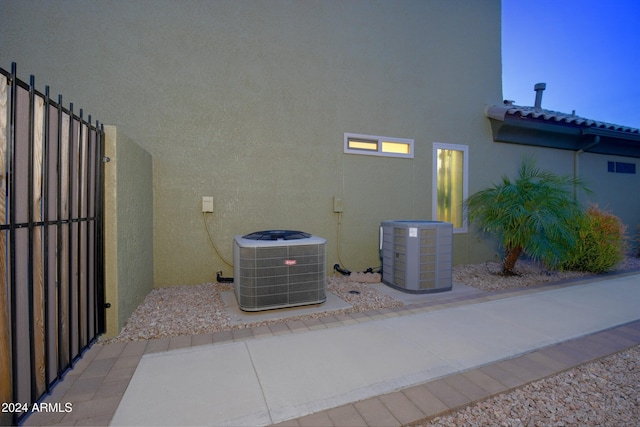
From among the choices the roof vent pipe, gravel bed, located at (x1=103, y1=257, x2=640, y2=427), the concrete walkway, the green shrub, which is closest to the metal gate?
the concrete walkway

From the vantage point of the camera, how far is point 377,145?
559 centimetres

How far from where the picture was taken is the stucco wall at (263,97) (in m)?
4.07

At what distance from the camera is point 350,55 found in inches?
211

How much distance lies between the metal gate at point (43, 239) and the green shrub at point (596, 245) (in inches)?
294

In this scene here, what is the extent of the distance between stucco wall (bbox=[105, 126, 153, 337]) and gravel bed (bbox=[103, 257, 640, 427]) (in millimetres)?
235

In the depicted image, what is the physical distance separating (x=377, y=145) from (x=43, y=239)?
493cm

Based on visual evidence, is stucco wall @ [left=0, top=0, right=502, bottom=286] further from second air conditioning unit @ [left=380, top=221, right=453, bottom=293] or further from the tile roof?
second air conditioning unit @ [left=380, top=221, right=453, bottom=293]

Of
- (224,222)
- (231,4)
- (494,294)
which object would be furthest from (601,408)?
(231,4)

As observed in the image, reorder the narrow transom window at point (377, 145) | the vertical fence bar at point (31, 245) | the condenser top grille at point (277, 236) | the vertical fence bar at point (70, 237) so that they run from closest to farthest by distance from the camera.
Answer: the vertical fence bar at point (31, 245) < the vertical fence bar at point (70, 237) < the condenser top grille at point (277, 236) < the narrow transom window at point (377, 145)

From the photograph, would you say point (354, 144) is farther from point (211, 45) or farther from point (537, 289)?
point (537, 289)

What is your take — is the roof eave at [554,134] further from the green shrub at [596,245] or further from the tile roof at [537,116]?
the green shrub at [596,245]

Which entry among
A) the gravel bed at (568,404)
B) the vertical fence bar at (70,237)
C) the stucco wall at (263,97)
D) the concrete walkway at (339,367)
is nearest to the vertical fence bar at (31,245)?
the concrete walkway at (339,367)

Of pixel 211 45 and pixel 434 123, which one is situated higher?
pixel 211 45

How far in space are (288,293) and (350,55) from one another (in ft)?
14.5
